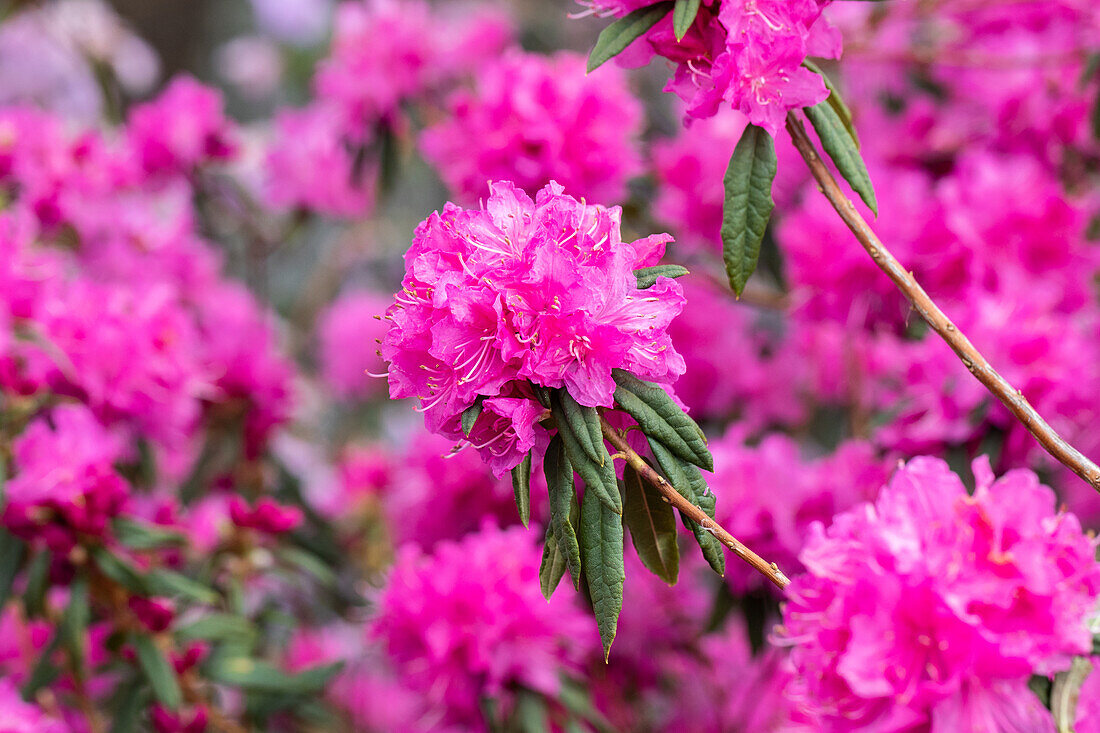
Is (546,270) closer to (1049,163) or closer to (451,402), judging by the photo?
(451,402)

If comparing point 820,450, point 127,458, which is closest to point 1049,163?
point 820,450

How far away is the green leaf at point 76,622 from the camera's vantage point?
1130 millimetres

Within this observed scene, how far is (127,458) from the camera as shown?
1.42 metres

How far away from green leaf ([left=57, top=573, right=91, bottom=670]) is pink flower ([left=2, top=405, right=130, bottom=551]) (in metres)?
0.07

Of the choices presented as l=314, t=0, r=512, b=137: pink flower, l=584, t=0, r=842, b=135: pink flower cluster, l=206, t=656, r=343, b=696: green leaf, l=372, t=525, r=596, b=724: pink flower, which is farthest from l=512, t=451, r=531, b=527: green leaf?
l=314, t=0, r=512, b=137: pink flower

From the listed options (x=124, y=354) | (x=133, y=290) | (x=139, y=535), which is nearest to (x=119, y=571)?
(x=139, y=535)

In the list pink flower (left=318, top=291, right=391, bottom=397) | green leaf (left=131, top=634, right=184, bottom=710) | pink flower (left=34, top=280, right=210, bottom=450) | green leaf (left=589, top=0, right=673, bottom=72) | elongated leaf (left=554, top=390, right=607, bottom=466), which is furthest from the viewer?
pink flower (left=318, top=291, right=391, bottom=397)

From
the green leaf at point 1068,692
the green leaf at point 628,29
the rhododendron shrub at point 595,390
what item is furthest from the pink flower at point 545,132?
the green leaf at point 1068,692

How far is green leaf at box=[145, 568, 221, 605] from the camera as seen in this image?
45.2 inches

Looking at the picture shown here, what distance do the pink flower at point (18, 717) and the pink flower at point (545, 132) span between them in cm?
80

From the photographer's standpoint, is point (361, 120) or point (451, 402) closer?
point (451, 402)

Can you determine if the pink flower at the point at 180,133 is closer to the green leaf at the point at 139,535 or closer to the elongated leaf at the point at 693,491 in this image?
the green leaf at the point at 139,535

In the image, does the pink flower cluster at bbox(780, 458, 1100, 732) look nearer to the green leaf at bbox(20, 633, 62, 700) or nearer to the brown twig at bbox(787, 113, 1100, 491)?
the brown twig at bbox(787, 113, 1100, 491)

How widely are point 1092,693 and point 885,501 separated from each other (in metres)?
0.24
